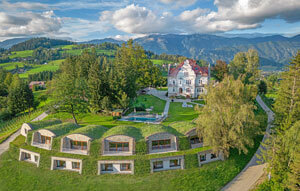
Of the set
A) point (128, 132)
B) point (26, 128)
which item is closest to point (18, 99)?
point (26, 128)

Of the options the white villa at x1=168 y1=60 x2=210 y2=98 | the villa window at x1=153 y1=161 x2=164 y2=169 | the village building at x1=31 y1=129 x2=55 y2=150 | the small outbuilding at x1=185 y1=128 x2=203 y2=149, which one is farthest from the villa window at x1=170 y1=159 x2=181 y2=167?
the white villa at x1=168 y1=60 x2=210 y2=98

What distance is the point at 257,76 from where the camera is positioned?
7125cm

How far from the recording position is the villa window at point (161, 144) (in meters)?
26.6

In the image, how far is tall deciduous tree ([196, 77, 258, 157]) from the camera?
83.8ft

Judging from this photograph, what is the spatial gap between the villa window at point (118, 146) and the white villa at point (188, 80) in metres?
41.3

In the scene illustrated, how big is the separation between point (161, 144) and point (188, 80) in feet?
136

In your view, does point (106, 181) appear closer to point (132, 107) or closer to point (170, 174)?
point (170, 174)

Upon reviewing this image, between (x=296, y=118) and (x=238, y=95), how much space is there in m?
11.8

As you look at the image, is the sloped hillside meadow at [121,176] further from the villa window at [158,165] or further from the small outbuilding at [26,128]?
the small outbuilding at [26,128]

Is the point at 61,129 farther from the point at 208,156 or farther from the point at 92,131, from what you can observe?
the point at 208,156

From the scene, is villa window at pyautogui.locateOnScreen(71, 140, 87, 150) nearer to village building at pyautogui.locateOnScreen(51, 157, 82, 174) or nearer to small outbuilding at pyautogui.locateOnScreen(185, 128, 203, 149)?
village building at pyautogui.locateOnScreen(51, 157, 82, 174)

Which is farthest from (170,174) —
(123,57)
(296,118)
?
(123,57)

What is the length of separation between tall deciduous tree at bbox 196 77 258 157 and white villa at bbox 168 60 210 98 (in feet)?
122

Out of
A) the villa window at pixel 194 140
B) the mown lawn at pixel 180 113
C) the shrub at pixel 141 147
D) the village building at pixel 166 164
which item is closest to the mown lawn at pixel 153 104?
the mown lawn at pixel 180 113
